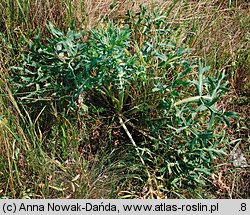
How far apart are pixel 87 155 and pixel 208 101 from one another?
0.71 meters

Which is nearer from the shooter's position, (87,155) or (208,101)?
(208,101)

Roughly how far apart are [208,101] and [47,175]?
2.74 ft

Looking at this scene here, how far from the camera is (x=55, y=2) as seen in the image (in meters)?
2.65

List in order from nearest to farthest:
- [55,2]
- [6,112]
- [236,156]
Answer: [6,112], [236,156], [55,2]

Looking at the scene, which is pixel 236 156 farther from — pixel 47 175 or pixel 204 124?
pixel 47 175

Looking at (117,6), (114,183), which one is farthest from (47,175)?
(117,6)

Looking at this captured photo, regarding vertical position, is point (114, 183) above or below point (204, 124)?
below

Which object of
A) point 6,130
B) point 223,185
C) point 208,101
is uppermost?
point 208,101

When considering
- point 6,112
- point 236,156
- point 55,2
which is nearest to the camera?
point 6,112

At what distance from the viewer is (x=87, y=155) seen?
7.66ft

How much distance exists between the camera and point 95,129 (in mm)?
2389

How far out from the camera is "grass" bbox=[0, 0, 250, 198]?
2.10m

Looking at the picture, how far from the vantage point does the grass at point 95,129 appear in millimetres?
2102

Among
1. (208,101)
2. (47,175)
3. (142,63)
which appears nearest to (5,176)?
(47,175)
